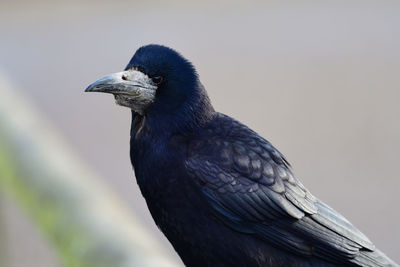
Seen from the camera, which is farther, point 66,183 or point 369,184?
point 369,184

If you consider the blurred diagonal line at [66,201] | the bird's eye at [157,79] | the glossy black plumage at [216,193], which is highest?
the bird's eye at [157,79]

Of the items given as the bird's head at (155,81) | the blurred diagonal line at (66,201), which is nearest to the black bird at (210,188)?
the bird's head at (155,81)

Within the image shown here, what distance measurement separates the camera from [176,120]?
336 cm

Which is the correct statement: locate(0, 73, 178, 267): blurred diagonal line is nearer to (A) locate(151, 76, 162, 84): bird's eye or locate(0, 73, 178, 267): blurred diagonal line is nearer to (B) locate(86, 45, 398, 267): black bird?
(B) locate(86, 45, 398, 267): black bird

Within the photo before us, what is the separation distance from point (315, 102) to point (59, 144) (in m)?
6.18

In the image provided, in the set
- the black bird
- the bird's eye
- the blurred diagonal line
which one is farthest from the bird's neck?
the blurred diagonal line

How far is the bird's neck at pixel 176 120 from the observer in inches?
132

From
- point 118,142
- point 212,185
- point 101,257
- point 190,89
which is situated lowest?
point 101,257

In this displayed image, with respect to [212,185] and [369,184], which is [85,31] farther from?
[212,185]

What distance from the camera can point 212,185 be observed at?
3312 mm

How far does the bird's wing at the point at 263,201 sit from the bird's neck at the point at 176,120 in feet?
0.26

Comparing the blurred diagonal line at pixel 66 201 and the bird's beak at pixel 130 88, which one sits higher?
the bird's beak at pixel 130 88

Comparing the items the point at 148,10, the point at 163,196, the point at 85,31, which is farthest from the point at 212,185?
the point at 148,10

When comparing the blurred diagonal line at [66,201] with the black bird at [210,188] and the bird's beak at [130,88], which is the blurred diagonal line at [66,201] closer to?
the black bird at [210,188]
